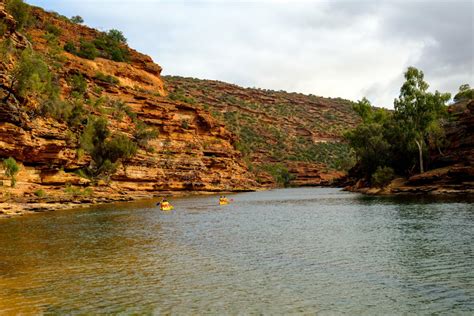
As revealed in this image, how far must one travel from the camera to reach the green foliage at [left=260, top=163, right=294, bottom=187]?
113 meters

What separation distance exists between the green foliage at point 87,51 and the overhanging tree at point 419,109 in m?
53.7

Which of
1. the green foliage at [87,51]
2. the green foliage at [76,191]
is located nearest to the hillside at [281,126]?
the green foliage at [87,51]

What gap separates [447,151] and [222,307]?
168 ft

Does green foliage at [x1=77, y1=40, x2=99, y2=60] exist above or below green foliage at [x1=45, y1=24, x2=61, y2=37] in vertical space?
below

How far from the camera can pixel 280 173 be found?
4535 inches

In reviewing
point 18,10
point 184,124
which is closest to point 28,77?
point 18,10

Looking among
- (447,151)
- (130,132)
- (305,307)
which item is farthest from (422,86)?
(305,307)

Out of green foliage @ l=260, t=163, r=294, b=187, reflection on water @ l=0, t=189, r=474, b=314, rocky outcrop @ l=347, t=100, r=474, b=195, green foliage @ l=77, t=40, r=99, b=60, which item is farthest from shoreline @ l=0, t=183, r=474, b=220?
green foliage @ l=260, t=163, r=294, b=187

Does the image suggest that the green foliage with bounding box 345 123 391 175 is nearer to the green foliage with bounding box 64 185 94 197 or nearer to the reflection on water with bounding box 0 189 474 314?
the reflection on water with bounding box 0 189 474 314

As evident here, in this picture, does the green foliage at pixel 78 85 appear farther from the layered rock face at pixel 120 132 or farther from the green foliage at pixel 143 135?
the green foliage at pixel 143 135

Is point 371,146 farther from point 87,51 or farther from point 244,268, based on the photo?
point 244,268

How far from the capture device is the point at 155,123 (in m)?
73.2

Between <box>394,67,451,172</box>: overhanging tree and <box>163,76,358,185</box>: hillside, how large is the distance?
171 feet

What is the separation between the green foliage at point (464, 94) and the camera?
71219mm
